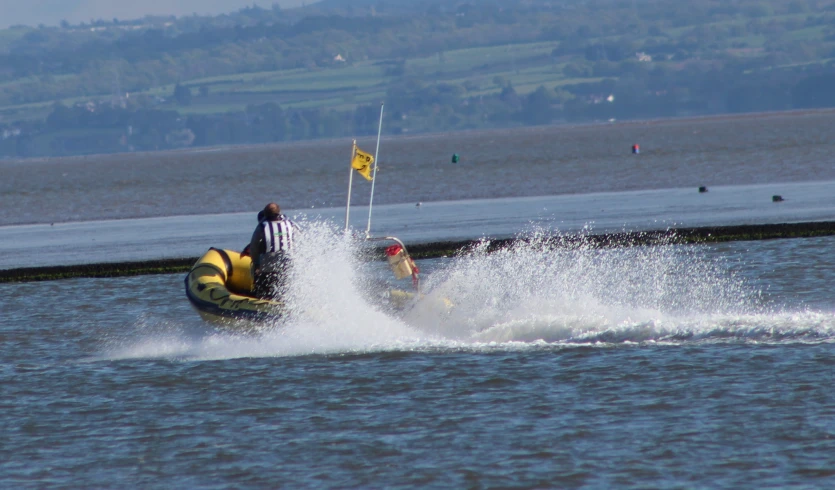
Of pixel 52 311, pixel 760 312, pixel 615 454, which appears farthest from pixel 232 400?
pixel 52 311

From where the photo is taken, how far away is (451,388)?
Result: 1223 cm

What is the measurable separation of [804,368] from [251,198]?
41.1 meters

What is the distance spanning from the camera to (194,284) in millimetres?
15570

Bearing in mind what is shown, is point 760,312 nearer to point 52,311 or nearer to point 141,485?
point 141,485

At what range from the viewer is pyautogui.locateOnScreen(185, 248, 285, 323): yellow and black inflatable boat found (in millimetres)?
14930

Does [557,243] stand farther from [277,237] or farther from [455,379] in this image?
[455,379]

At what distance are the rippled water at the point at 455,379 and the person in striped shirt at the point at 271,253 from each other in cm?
22

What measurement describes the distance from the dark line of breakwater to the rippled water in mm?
1216

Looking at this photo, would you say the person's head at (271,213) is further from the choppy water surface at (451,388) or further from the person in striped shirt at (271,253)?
the choppy water surface at (451,388)

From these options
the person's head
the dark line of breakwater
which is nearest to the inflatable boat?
the person's head

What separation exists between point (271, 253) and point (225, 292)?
2.33ft

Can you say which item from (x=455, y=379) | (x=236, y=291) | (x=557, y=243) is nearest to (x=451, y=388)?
(x=455, y=379)

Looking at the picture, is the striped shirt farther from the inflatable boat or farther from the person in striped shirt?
the inflatable boat

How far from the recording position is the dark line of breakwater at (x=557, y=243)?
23.7m
